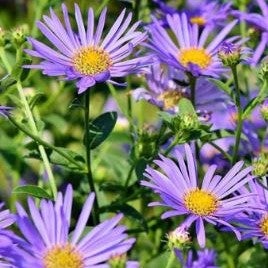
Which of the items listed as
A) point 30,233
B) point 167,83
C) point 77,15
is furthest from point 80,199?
point 30,233

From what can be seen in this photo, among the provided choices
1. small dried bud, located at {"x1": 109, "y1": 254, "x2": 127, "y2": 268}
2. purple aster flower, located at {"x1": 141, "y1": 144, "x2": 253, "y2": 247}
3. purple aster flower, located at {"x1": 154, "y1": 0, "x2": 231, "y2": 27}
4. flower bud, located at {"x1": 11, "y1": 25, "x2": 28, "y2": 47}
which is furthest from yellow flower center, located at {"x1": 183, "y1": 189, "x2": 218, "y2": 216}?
purple aster flower, located at {"x1": 154, "y1": 0, "x2": 231, "y2": 27}

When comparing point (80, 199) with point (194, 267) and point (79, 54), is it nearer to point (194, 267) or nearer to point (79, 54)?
point (79, 54)

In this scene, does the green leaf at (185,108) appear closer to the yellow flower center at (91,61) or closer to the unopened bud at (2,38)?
the yellow flower center at (91,61)

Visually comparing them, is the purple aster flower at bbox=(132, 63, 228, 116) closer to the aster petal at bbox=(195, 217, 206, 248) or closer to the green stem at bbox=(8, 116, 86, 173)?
the green stem at bbox=(8, 116, 86, 173)

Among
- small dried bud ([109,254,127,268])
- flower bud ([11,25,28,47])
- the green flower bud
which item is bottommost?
small dried bud ([109,254,127,268])

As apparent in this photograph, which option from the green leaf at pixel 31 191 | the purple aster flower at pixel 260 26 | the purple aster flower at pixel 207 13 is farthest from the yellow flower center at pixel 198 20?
the green leaf at pixel 31 191
